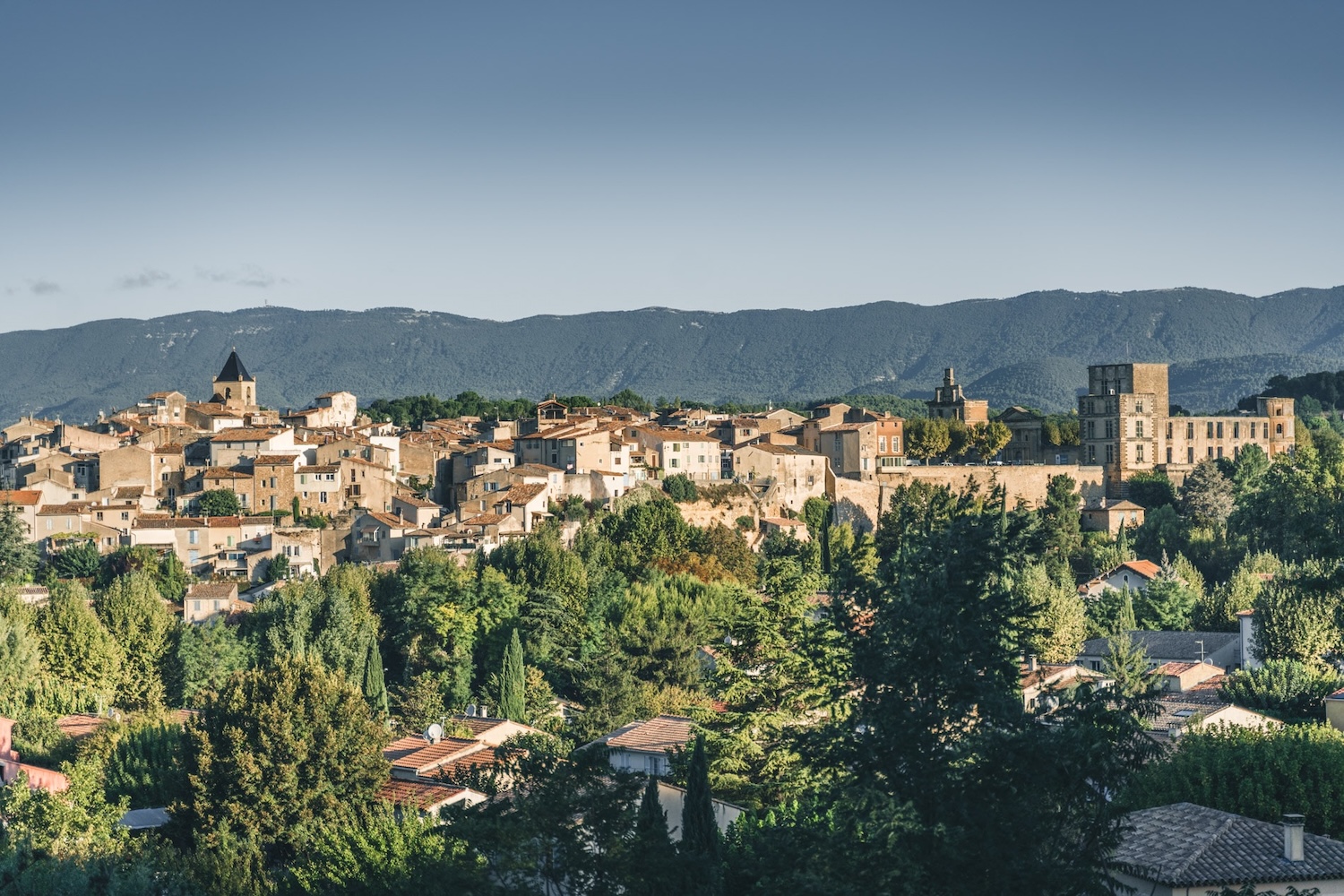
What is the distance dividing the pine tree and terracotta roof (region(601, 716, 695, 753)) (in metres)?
12.1

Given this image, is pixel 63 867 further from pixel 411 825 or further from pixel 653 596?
pixel 653 596

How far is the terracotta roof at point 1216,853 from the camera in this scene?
19.0 meters

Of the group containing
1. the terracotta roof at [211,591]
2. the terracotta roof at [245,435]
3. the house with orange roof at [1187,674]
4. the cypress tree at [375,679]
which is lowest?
the cypress tree at [375,679]

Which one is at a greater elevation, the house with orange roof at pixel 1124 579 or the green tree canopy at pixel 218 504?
Result: the green tree canopy at pixel 218 504

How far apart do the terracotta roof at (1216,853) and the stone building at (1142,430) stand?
Answer: 197 ft

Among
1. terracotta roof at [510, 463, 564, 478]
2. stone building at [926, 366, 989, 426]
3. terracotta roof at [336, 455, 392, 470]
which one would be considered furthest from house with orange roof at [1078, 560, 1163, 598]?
stone building at [926, 366, 989, 426]

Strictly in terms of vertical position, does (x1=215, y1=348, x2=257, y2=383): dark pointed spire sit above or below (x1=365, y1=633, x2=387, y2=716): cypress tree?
above

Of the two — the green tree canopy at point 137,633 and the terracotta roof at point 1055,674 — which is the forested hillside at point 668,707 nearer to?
the green tree canopy at point 137,633

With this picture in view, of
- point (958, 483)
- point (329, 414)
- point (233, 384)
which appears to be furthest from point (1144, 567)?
point (233, 384)

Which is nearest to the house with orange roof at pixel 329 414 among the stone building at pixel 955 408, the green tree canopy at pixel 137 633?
the green tree canopy at pixel 137 633

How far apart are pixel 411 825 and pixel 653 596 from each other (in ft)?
98.6

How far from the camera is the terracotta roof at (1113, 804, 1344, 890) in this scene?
18953 mm

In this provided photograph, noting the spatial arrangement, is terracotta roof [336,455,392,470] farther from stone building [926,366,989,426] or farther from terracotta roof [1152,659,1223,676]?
terracotta roof [1152,659,1223,676]

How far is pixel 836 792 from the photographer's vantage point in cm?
1677
